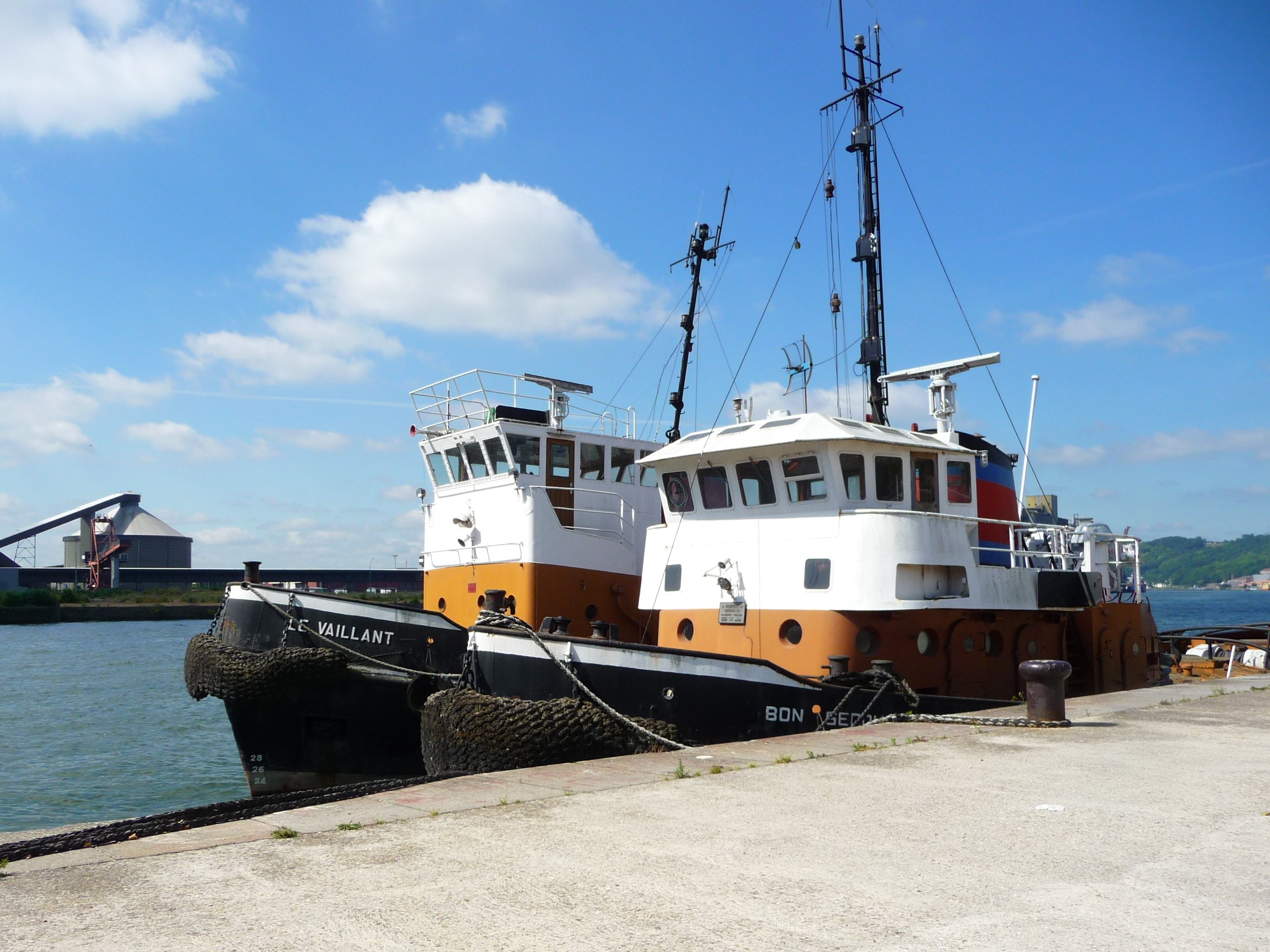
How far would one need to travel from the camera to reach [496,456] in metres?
15.8

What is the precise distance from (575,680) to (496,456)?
6616 mm

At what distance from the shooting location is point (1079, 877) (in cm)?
454

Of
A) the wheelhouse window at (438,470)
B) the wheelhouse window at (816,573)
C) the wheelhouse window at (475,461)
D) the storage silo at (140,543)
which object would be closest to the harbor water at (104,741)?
the wheelhouse window at (438,470)

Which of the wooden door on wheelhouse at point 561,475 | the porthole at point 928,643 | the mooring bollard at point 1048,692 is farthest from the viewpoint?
the wooden door on wheelhouse at point 561,475

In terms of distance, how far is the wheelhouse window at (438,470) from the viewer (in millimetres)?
16859

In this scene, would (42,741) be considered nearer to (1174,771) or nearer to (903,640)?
(903,640)

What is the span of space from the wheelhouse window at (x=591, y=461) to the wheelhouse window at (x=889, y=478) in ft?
18.4

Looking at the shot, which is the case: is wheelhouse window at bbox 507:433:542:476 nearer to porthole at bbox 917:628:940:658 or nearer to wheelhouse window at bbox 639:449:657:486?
wheelhouse window at bbox 639:449:657:486

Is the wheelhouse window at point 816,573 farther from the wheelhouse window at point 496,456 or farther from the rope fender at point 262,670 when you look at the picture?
the rope fender at point 262,670

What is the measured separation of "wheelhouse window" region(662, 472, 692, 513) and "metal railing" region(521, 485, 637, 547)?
2.41m

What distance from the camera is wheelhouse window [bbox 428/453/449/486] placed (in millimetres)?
16859

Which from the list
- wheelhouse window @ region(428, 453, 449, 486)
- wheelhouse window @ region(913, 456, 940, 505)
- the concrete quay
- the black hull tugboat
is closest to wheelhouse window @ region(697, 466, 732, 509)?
the black hull tugboat

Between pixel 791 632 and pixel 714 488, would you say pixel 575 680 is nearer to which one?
pixel 791 632

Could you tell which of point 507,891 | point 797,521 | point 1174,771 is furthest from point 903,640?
point 507,891
